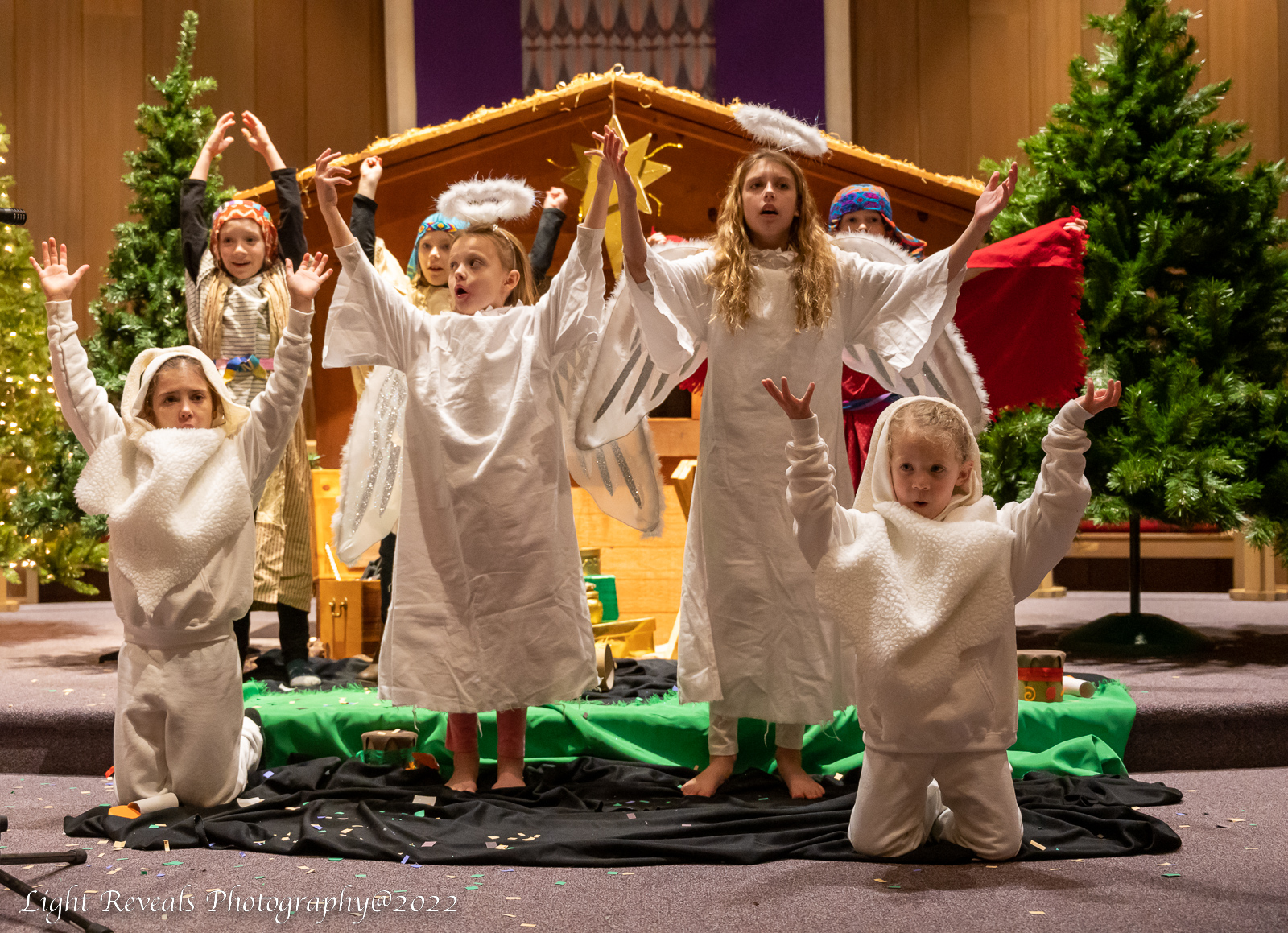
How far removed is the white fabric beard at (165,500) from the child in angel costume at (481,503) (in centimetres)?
41

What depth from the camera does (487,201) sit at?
3.30 meters

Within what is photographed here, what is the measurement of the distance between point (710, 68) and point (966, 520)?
21.1 feet

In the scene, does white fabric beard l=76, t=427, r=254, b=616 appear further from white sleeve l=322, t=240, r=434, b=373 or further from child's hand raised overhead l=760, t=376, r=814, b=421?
child's hand raised overhead l=760, t=376, r=814, b=421

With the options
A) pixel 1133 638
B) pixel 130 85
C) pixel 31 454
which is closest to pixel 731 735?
pixel 1133 638

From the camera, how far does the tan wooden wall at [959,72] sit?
7.92m

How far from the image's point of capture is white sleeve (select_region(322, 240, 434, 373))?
3.11 meters

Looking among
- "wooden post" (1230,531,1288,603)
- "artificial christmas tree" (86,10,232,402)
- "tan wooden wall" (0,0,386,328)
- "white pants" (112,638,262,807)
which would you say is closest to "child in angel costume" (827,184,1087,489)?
"white pants" (112,638,262,807)

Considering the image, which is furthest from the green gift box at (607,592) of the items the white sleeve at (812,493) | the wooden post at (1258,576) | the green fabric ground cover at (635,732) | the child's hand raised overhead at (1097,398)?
the wooden post at (1258,576)

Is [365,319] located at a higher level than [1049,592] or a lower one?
higher

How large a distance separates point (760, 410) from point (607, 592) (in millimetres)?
1750

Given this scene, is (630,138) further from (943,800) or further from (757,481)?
(943,800)

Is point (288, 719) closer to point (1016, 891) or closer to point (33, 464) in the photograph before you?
point (1016, 891)

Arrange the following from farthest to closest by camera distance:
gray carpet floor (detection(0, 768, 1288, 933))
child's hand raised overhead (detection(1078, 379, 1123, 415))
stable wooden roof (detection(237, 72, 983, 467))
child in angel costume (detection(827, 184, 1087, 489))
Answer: stable wooden roof (detection(237, 72, 983, 467))
child in angel costume (detection(827, 184, 1087, 489))
child's hand raised overhead (detection(1078, 379, 1123, 415))
gray carpet floor (detection(0, 768, 1288, 933))

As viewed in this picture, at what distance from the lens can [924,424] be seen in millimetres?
2531
